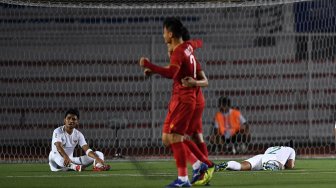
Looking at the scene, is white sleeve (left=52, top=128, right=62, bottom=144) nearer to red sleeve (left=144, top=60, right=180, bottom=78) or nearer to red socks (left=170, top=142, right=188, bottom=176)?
red socks (left=170, top=142, right=188, bottom=176)

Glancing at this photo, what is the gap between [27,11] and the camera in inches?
777

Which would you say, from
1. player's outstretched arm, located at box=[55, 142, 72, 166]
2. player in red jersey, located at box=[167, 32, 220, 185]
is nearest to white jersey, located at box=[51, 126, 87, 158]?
player's outstretched arm, located at box=[55, 142, 72, 166]

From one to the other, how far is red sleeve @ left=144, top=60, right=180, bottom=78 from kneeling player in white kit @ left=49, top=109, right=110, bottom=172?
405 centimetres

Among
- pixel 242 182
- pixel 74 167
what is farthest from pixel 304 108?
pixel 242 182

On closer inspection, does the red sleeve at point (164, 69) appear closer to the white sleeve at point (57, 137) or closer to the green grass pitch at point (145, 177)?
the green grass pitch at point (145, 177)

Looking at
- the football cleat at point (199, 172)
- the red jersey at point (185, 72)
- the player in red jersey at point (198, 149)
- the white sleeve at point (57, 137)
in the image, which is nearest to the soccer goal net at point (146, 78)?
the white sleeve at point (57, 137)

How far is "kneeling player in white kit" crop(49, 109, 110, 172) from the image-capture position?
1207 cm

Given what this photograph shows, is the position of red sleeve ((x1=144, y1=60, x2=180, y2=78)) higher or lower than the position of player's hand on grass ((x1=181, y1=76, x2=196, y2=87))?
higher

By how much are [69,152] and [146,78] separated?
7.08 m

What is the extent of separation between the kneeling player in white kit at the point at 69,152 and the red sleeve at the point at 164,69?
13.3 feet

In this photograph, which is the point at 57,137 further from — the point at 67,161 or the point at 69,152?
the point at 67,161

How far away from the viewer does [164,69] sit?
807 centimetres

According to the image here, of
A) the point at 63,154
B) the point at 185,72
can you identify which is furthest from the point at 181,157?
the point at 63,154

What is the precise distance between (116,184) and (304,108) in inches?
432
